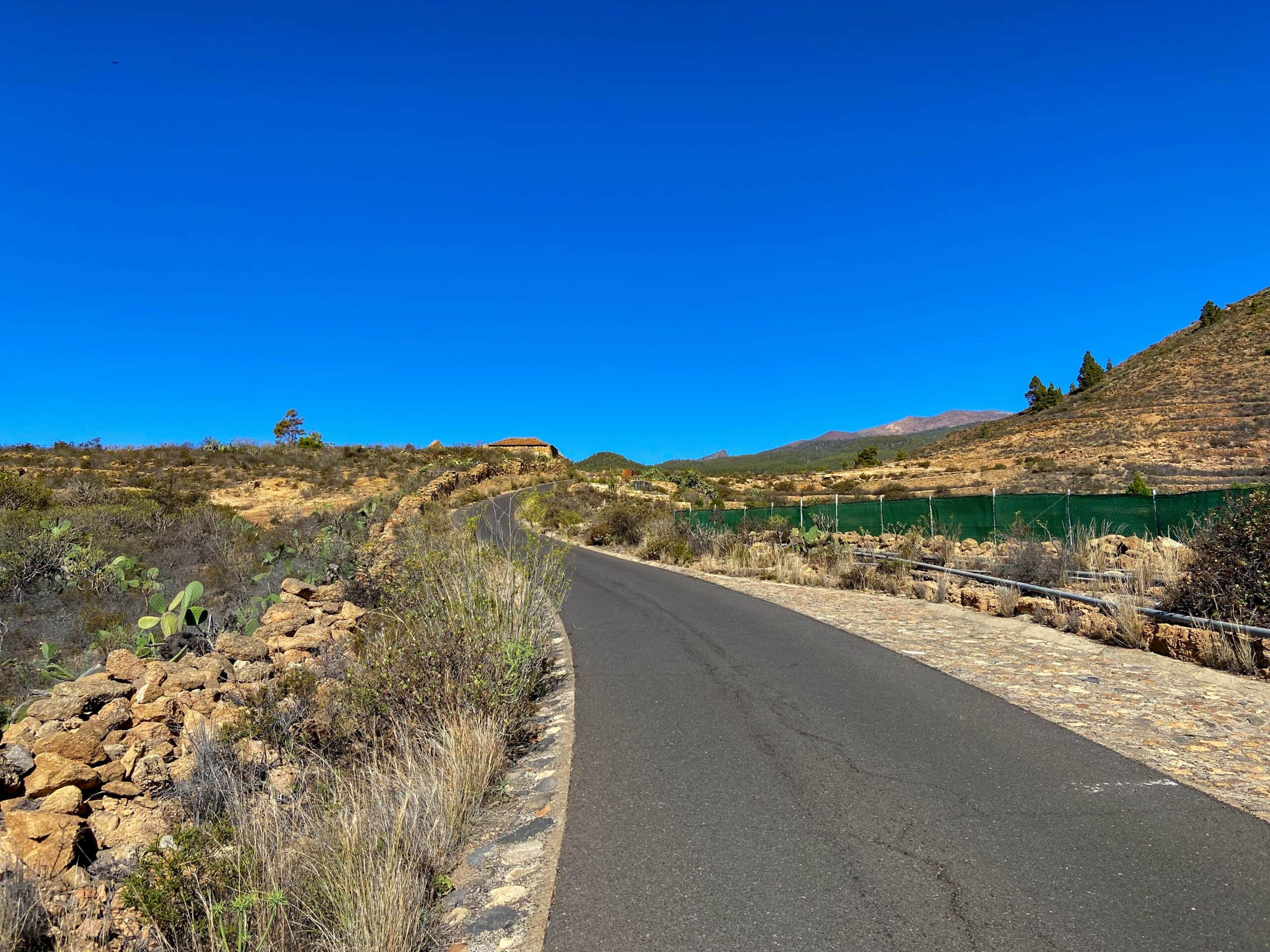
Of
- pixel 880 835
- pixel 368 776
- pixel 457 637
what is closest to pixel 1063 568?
pixel 880 835

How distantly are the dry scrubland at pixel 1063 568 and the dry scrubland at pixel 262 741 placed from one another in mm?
4647

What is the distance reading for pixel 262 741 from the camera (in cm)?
609

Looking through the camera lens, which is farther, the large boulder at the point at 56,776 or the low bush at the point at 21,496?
the low bush at the point at 21,496

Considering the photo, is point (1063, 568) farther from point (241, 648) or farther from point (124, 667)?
point (124, 667)

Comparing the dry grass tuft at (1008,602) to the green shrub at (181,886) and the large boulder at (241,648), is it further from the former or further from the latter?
the green shrub at (181,886)

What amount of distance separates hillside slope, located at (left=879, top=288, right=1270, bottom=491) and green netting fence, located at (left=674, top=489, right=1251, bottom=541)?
43.4ft

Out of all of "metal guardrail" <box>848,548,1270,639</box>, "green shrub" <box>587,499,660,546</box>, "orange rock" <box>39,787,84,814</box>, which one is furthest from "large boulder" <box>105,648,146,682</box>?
"green shrub" <box>587,499,660,546</box>

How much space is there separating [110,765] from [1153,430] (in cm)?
5370

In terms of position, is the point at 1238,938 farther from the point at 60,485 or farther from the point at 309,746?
the point at 60,485

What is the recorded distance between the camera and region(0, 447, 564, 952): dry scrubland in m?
3.58

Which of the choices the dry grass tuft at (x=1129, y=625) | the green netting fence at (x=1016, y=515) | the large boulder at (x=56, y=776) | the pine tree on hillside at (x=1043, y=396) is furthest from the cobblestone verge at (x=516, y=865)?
the pine tree on hillside at (x=1043, y=396)

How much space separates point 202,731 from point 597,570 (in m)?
13.9

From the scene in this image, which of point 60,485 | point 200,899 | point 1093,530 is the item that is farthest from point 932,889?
point 60,485

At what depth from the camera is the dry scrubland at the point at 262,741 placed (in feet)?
11.7
